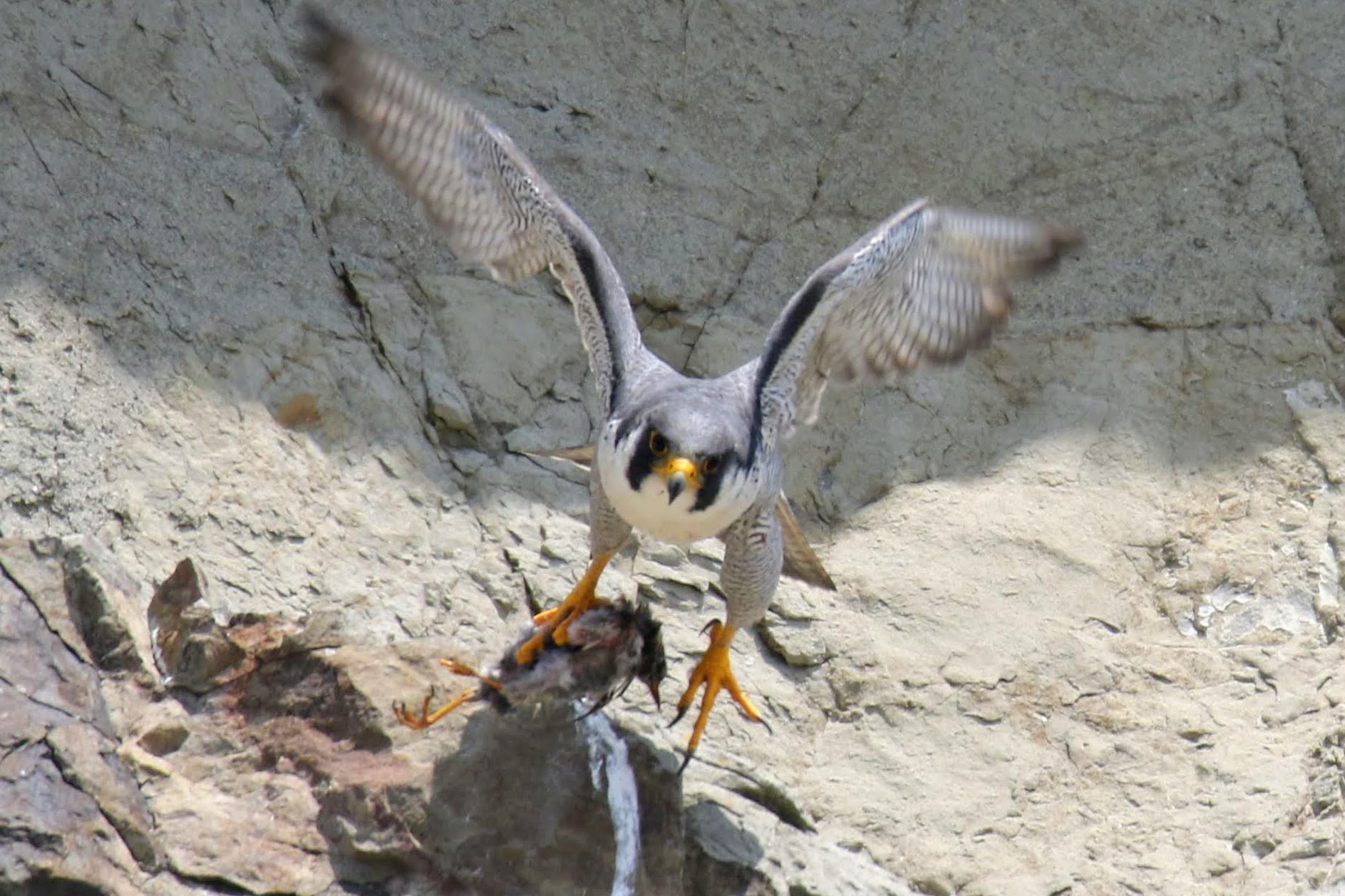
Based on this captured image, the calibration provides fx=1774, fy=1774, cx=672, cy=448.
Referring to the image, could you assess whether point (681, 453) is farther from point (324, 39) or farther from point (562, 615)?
point (324, 39)

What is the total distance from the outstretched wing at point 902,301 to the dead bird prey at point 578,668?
75 cm

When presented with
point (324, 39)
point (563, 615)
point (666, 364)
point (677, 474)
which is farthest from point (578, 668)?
point (324, 39)

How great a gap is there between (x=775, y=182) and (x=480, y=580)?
2233 millimetres

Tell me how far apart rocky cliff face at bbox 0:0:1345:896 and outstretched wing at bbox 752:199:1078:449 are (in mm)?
708

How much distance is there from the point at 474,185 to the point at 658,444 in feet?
4.18

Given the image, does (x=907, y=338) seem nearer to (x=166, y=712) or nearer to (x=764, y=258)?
(x=764, y=258)

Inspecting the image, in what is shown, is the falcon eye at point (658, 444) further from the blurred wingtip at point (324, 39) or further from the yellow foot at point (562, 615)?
the blurred wingtip at point (324, 39)

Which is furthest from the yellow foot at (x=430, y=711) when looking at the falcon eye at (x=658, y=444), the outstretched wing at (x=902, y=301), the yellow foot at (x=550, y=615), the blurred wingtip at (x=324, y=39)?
the blurred wingtip at (x=324, y=39)

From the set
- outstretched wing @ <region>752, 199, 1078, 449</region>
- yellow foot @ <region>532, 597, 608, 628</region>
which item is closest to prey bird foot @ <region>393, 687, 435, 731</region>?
yellow foot @ <region>532, 597, 608, 628</region>

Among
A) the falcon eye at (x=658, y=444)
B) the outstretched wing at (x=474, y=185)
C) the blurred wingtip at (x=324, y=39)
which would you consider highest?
the blurred wingtip at (x=324, y=39)

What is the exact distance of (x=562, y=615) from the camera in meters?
4.74

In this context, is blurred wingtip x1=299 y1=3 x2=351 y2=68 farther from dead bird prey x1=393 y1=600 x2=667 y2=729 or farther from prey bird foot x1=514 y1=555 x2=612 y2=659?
dead bird prey x1=393 y1=600 x2=667 y2=729

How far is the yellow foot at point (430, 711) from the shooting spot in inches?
168

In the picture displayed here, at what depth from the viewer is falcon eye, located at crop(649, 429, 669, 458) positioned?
4387mm
